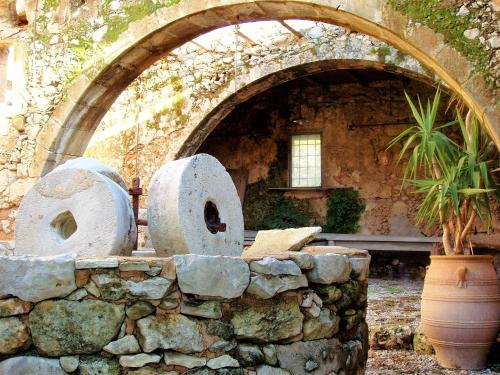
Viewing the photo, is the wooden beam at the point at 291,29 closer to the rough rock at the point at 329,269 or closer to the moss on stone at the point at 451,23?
the moss on stone at the point at 451,23

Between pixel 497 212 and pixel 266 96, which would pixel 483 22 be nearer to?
pixel 497 212

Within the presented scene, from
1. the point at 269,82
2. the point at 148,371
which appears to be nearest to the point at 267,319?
the point at 148,371

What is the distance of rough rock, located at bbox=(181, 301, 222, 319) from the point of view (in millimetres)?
2660

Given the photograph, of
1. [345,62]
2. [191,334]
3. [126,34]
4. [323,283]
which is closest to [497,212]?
[345,62]

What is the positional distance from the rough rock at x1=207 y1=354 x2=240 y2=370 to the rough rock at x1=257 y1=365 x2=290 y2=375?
116mm

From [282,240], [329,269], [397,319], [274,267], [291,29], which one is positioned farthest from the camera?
[291,29]

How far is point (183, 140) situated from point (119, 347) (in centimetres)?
620

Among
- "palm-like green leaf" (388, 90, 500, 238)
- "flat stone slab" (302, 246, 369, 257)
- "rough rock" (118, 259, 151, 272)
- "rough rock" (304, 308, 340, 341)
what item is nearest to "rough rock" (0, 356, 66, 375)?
"rough rock" (118, 259, 151, 272)

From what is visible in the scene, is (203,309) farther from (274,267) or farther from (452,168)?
(452,168)

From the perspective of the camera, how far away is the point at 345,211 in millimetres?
10148

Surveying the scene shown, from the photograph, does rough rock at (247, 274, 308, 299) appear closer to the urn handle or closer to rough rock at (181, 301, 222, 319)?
rough rock at (181, 301, 222, 319)

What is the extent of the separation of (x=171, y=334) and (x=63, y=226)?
3.60ft

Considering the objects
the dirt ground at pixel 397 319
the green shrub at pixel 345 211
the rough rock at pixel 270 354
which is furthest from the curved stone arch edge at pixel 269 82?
the rough rock at pixel 270 354

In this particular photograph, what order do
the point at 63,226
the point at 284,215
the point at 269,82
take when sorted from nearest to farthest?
the point at 63,226
the point at 269,82
the point at 284,215
